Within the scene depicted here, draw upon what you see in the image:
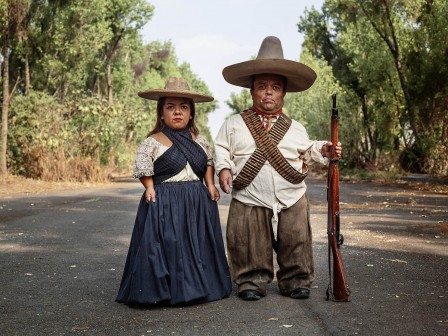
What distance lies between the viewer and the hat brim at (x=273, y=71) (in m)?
5.22

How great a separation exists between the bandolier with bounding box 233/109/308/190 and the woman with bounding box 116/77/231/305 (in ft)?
1.01

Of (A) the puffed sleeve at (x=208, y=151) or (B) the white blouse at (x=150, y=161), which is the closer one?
(B) the white blouse at (x=150, y=161)

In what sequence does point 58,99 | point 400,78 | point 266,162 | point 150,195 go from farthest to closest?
point 58,99
point 400,78
point 266,162
point 150,195

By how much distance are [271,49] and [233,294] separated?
1.99 metres

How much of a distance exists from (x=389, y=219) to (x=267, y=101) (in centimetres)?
676

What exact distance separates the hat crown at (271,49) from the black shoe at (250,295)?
185cm

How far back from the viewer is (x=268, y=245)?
212 inches

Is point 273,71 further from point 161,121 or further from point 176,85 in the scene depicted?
point 161,121

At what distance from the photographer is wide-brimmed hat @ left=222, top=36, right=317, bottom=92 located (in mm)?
5219

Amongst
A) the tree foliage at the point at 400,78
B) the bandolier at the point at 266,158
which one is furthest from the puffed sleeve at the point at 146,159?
the tree foliage at the point at 400,78

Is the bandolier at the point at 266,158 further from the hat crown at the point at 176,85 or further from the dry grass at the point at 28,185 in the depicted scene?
the dry grass at the point at 28,185

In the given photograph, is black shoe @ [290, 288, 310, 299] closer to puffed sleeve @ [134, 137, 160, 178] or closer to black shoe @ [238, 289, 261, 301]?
black shoe @ [238, 289, 261, 301]

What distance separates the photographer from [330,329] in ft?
13.8

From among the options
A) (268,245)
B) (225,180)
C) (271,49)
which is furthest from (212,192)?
(271,49)
